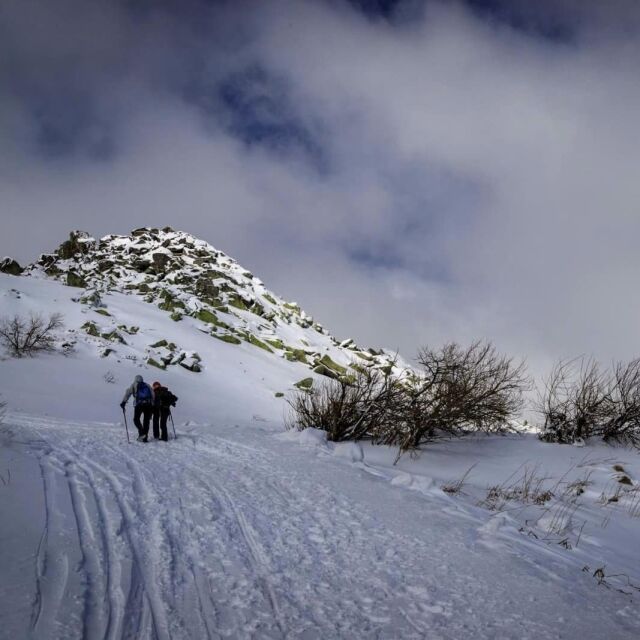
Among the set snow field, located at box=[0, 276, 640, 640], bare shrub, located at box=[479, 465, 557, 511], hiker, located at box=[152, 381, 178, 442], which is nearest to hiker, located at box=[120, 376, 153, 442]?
hiker, located at box=[152, 381, 178, 442]

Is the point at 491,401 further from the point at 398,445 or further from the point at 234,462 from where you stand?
the point at 234,462

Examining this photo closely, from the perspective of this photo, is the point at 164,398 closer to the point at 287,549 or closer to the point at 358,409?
the point at 358,409

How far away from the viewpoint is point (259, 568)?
3107mm

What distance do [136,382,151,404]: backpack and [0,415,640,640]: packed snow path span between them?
15.4 ft

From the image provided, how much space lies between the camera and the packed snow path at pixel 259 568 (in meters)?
2.39

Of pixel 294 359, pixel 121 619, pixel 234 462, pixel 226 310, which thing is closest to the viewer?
pixel 121 619

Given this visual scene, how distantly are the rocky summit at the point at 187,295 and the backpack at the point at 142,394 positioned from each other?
14.3 m

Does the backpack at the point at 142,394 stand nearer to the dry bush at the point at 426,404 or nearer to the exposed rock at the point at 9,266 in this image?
the dry bush at the point at 426,404

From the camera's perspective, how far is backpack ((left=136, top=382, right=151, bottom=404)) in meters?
10.2

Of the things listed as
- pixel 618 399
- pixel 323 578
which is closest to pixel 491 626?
pixel 323 578

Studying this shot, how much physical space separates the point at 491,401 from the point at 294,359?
29.8m

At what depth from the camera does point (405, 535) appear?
13.5 feet

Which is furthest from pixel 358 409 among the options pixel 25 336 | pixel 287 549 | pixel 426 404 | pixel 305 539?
pixel 25 336

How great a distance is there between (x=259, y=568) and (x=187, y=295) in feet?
143
